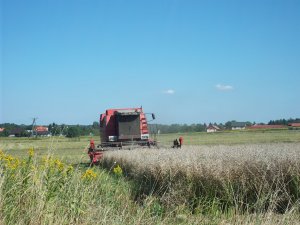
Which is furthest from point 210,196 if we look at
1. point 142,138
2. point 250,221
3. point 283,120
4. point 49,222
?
point 283,120

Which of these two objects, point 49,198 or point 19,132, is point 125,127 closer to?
point 19,132

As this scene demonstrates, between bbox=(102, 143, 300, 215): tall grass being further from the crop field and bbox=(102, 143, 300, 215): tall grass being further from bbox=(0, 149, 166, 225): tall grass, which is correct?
bbox=(0, 149, 166, 225): tall grass

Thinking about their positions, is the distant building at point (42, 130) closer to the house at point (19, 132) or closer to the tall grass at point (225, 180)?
the house at point (19, 132)

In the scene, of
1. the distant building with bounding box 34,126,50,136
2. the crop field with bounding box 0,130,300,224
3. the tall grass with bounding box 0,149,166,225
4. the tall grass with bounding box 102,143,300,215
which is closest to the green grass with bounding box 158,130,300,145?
the tall grass with bounding box 102,143,300,215

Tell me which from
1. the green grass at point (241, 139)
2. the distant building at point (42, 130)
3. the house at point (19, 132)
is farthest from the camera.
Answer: the green grass at point (241, 139)

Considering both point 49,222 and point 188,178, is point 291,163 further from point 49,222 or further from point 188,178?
point 49,222

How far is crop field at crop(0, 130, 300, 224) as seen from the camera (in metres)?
5.09

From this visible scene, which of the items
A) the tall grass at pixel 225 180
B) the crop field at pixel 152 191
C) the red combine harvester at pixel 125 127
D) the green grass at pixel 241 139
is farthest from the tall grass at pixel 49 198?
the green grass at pixel 241 139

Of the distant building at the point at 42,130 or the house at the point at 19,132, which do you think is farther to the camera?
the house at the point at 19,132

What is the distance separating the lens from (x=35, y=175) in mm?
5395

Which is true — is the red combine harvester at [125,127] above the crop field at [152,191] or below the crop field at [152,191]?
above

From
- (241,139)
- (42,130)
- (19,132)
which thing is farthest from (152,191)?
(241,139)

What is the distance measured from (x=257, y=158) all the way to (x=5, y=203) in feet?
19.3

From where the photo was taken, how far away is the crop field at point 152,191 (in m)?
5.09
